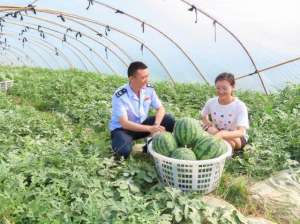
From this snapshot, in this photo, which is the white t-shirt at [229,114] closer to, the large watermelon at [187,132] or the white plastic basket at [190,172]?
the large watermelon at [187,132]

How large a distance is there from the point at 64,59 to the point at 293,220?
17.6 metres

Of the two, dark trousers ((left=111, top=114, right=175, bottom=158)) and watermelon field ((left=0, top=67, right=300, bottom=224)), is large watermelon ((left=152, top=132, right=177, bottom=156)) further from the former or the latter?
dark trousers ((left=111, top=114, right=175, bottom=158))

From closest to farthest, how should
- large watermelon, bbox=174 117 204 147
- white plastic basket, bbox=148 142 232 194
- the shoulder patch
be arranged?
white plastic basket, bbox=148 142 232 194 → large watermelon, bbox=174 117 204 147 → the shoulder patch

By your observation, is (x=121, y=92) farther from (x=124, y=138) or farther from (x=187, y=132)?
(x=187, y=132)

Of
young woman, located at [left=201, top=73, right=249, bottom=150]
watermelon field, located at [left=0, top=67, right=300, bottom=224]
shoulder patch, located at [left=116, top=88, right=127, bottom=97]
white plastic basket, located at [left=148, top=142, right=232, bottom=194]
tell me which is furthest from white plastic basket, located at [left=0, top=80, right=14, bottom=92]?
white plastic basket, located at [left=148, top=142, right=232, bottom=194]

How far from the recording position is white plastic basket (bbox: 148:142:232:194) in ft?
14.9

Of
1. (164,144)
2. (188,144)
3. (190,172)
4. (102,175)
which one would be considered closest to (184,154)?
(190,172)

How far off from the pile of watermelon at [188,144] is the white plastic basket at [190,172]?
0.30 ft

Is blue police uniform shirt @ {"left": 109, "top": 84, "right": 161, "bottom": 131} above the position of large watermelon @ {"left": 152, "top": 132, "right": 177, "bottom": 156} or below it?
above

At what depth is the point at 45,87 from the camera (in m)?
10.7

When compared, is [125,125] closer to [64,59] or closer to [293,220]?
[293,220]

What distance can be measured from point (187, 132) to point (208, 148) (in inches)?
13.4

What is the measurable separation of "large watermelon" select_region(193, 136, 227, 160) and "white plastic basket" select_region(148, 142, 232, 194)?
0.07 metres

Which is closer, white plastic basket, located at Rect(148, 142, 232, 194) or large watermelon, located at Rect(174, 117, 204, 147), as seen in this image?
white plastic basket, located at Rect(148, 142, 232, 194)
